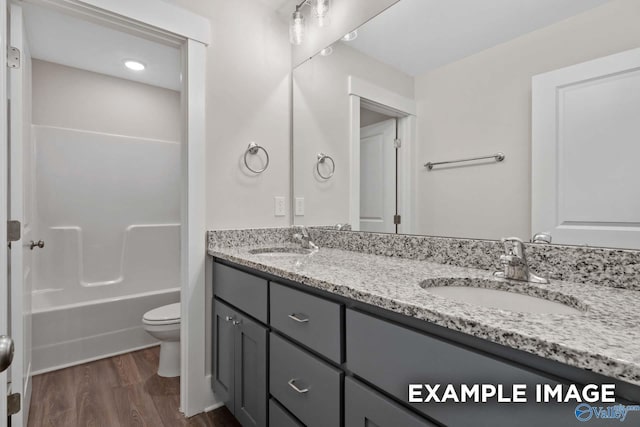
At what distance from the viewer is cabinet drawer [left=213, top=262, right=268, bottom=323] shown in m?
1.26

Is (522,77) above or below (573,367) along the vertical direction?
above

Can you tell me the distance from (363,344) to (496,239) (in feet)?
2.13

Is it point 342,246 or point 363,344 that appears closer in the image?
point 363,344

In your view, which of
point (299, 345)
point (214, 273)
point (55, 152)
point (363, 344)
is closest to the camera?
point (363, 344)

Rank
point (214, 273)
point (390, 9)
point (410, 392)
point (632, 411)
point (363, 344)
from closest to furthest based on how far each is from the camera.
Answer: point (632, 411)
point (410, 392)
point (363, 344)
point (390, 9)
point (214, 273)

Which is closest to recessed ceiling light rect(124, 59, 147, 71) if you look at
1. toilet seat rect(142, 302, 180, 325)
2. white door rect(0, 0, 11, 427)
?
white door rect(0, 0, 11, 427)

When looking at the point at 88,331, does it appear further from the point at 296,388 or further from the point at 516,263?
the point at 516,263

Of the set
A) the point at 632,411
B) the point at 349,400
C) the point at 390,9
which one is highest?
the point at 390,9

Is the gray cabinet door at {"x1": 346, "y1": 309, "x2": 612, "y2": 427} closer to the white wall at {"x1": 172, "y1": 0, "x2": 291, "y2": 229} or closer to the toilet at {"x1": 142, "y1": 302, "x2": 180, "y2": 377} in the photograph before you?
the white wall at {"x1": 172, "y1": 0, "x2": 291, "y2": 229}

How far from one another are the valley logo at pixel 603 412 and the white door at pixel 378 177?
3.45 feet

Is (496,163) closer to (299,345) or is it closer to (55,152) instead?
(299,345)

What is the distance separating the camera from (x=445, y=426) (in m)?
0.64

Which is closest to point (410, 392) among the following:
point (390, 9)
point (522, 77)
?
point (522, 77)

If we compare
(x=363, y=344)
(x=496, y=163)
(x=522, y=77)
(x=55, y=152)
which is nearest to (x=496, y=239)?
(x=496, y=163)
